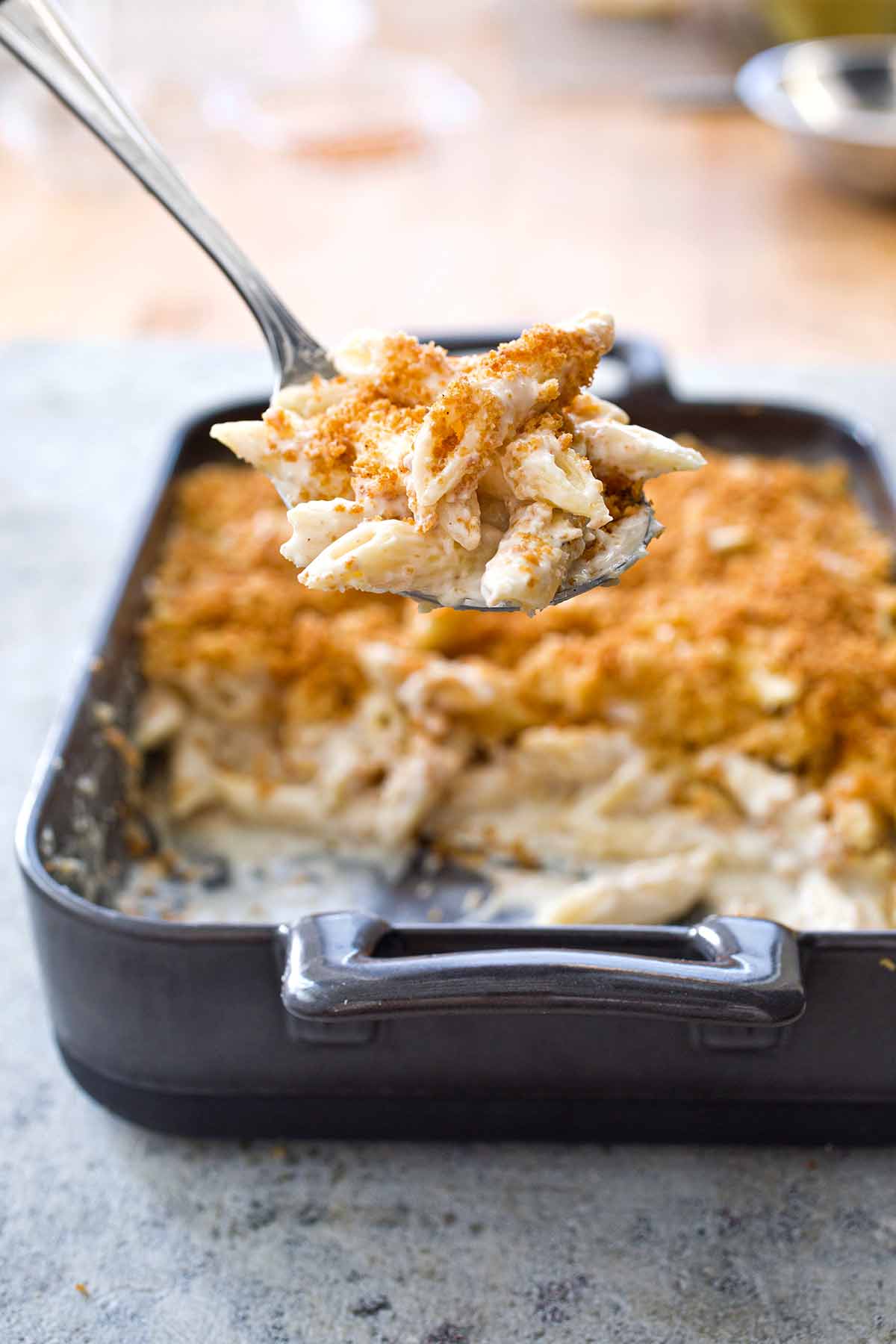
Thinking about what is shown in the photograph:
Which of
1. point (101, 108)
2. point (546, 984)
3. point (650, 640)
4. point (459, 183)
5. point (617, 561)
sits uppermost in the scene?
point (101, 108)

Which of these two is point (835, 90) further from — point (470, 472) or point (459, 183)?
point (470, 472)

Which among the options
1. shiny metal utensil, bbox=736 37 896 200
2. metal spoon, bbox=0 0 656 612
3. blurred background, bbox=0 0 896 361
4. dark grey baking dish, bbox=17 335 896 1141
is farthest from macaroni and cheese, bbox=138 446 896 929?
shiny metal utensil, bbox=736 37 896 200

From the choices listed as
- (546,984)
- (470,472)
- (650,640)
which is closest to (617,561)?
(470,472)

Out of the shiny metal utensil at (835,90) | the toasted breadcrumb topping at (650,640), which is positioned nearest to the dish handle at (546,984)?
the toasted breadcrumb topping at (650,640)

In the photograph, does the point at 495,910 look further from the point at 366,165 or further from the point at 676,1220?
the point at 366,165

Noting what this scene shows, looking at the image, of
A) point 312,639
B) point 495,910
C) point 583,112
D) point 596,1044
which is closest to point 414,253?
point 583,112

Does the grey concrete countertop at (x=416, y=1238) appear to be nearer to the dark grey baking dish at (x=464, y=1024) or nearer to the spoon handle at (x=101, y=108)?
the dark grey baking dish at (x=464, y=1024)

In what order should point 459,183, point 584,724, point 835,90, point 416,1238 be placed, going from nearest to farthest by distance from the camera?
point 416,1238 → point 584,724 → point 835,90 → point 459,183
